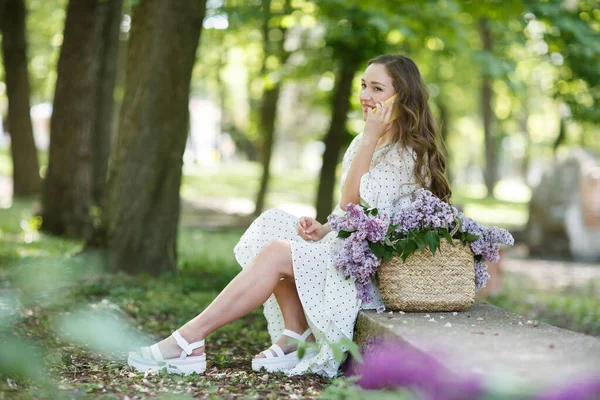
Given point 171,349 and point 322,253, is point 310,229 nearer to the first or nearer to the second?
point 322,253

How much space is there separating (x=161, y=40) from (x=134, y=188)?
1.31 metres

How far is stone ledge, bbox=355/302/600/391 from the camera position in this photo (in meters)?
2.62

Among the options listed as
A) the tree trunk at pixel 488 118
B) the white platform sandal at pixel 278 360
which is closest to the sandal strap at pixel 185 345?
the white platform sandal at pixel 278 360

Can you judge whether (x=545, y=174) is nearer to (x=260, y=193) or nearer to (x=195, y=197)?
(x=260, y=193)

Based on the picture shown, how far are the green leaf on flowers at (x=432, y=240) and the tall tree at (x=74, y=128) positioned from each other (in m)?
7.00

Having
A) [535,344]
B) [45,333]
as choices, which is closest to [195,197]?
[45,333]

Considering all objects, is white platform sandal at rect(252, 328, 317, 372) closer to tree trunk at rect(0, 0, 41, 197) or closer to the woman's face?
the woman's face

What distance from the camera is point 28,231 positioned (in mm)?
10188

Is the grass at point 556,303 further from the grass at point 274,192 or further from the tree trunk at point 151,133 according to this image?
the grass at point 274,192

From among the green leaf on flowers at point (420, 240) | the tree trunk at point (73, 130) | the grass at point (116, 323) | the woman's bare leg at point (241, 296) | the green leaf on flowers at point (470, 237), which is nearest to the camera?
the grass at point (116, 323)

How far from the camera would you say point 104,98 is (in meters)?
11.5

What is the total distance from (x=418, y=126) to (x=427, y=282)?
2.95 feet

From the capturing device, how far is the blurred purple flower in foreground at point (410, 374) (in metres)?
2.50

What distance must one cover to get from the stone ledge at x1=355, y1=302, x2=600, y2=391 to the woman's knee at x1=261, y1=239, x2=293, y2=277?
0.44 m
